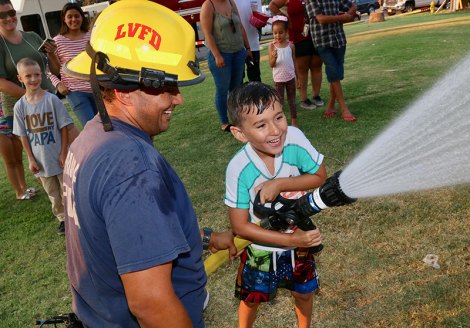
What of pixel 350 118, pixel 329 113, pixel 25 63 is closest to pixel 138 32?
pixel 25 63

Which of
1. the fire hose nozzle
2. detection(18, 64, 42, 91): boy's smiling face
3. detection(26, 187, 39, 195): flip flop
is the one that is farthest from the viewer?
detection(26, 187, 39, 195): flip flop

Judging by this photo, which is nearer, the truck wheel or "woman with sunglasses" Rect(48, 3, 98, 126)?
"woman with sunglasses" Rect(48, 3, 98, 126)

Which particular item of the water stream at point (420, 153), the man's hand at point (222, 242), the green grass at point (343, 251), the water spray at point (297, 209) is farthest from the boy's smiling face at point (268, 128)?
the green grass at point (343, 251)

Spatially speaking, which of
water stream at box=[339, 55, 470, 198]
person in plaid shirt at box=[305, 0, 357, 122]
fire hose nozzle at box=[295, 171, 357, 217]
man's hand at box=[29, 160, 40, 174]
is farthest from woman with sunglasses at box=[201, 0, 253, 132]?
fire hose nozzle at box=[295, 171, 357, 217]

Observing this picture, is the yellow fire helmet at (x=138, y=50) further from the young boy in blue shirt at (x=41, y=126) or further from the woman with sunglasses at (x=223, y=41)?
the woman with sunglasses at (x=223, y=41)

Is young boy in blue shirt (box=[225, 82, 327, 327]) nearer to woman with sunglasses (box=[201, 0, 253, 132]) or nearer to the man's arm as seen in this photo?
the man's arm

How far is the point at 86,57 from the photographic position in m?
1.77

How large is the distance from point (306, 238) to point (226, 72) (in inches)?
195

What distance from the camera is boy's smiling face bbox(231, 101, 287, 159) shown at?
95.3 inches

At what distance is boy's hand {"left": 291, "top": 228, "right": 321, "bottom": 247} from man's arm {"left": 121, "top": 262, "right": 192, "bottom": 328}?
1.06m

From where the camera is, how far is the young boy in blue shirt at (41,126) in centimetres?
494

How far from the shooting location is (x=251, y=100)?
243cm

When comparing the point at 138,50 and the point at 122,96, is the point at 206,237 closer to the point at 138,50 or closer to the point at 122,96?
the point at 122,96

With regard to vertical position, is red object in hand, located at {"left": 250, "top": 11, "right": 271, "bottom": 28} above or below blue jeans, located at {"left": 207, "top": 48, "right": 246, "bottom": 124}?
above
